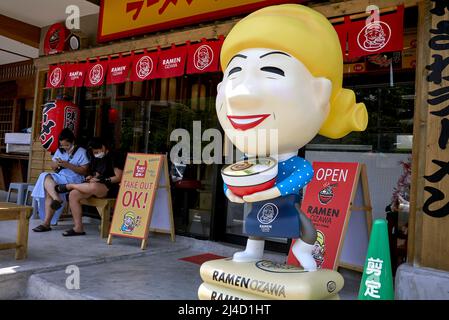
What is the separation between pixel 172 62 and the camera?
16.4ft

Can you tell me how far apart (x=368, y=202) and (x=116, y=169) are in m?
3.42

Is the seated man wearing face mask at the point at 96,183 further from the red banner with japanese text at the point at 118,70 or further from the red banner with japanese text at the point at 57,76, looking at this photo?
the red banner with japanese text at the point at 57,76

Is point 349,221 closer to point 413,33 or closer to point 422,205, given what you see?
point 422,205

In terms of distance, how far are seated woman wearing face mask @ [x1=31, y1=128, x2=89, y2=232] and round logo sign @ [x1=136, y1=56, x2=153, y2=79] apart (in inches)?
59.4

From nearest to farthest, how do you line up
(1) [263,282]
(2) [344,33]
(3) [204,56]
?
1. (1) [263,282]
2. (2) [344,33]
3. (3) [204,56]

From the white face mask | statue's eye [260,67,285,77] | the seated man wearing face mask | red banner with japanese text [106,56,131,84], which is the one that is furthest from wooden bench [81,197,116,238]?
statue's eye [260,67,285,77]

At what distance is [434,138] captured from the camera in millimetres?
Answer: 3170

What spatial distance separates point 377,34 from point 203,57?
6.49 ft

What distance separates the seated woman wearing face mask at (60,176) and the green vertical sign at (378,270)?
4.37 metres

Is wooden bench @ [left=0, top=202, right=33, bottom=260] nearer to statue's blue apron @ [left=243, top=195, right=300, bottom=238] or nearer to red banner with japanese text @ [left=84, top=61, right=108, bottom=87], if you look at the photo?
red banner with japanese text @ [left=84, top=61, right=108, bottom=87]

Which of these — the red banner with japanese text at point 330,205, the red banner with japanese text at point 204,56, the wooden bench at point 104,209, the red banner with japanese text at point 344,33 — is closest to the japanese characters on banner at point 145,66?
the red banner with japanese text at point 204,56

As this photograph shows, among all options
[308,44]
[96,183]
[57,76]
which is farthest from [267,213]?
[57,76]

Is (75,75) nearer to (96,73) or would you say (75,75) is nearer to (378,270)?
(96,73)

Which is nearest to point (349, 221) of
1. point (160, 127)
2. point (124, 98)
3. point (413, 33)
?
point (413, 33)
